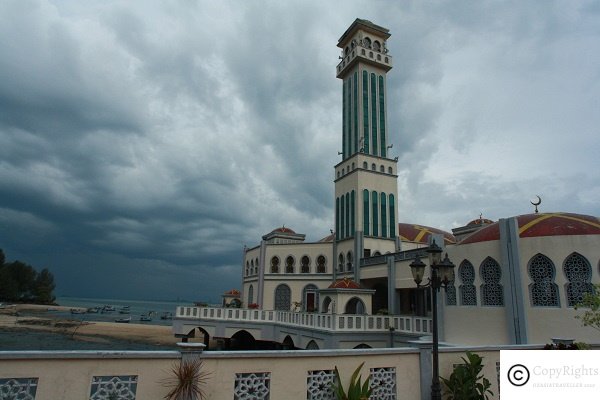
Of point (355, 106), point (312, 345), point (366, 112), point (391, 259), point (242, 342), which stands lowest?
point (242, 342)

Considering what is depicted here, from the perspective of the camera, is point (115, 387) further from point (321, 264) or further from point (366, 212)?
point (321, 264)

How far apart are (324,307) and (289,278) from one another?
11.2 metres

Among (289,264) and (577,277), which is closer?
(577,277)

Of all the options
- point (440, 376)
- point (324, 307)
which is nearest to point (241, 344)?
point (324, 307)

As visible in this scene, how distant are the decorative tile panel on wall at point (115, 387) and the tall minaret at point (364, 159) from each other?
23.6m

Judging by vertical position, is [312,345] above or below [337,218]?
below

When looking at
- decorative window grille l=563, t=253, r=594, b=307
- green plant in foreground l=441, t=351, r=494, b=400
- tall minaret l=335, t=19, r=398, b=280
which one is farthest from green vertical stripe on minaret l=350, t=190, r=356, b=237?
green plant in foreground l=441, t=351, r=494, b=400

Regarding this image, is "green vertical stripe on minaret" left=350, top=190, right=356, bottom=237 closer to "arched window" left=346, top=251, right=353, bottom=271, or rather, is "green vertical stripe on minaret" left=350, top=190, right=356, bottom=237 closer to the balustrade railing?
"arched window" left=346, top=251, right=353, bottom=271

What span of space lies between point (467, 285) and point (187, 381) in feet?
47.6

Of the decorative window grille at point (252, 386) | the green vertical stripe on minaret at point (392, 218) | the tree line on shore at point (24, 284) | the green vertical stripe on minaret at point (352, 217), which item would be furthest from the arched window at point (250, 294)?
the tree line on shore at point (24, 284)

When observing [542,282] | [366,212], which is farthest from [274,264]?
[542,282]

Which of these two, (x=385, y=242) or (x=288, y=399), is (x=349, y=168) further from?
(x=288, y=399)

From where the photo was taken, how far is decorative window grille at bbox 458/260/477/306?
16969 millimetres

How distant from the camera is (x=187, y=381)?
5891mm
